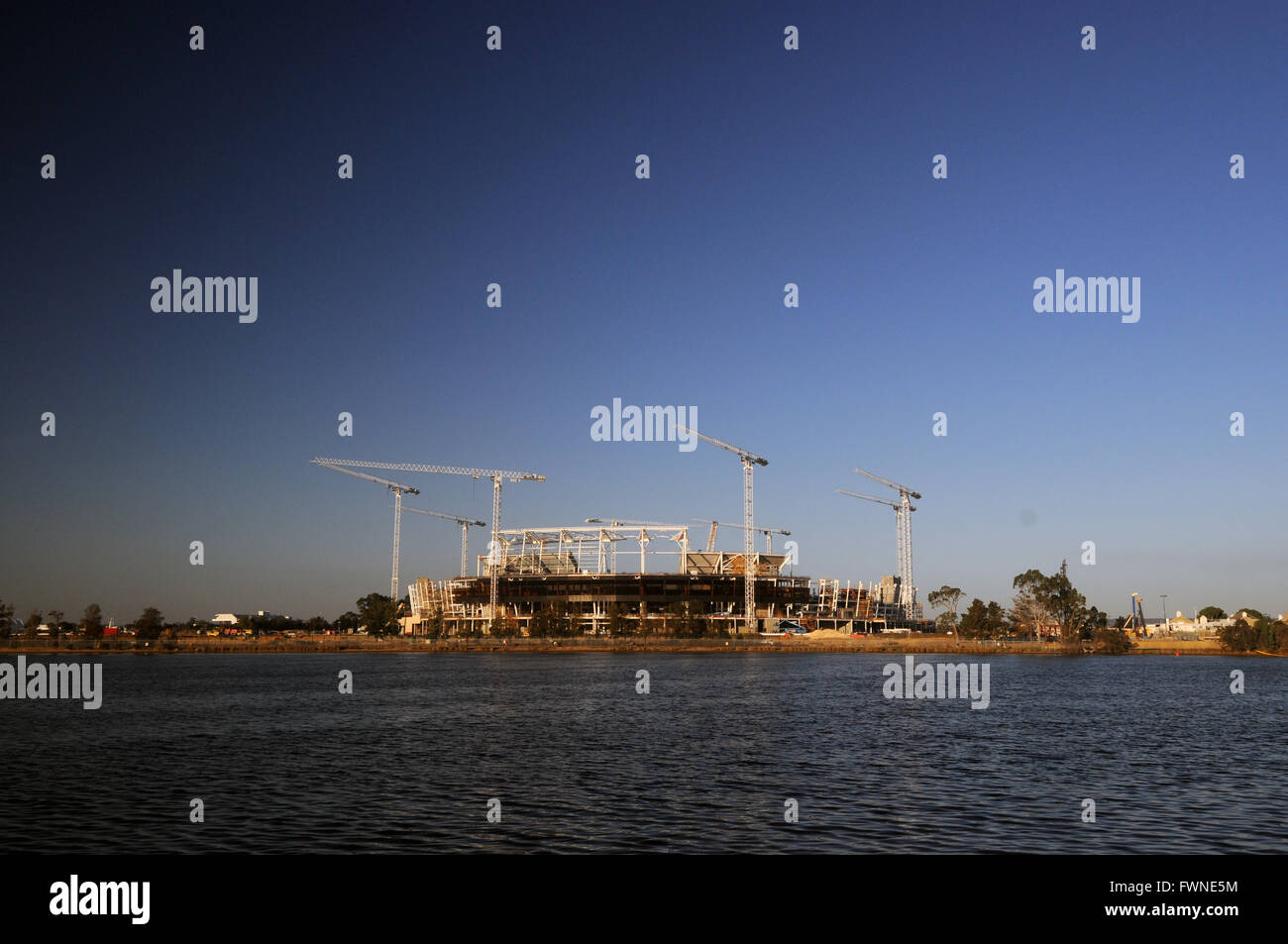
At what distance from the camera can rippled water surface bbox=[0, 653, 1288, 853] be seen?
29906 millimetres

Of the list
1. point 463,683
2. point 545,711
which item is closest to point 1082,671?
point 463,683

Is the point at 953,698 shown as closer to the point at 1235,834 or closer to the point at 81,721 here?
the point at 1235,834

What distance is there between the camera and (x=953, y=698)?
88.9m

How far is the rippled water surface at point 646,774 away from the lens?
29906 millimetres

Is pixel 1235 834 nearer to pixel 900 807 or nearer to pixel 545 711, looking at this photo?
pixel 900 807

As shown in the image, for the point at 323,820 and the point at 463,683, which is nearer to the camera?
the point at 323,820

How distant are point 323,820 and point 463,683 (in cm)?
8194

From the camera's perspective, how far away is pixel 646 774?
4247cm

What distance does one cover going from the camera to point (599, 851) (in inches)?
1088
